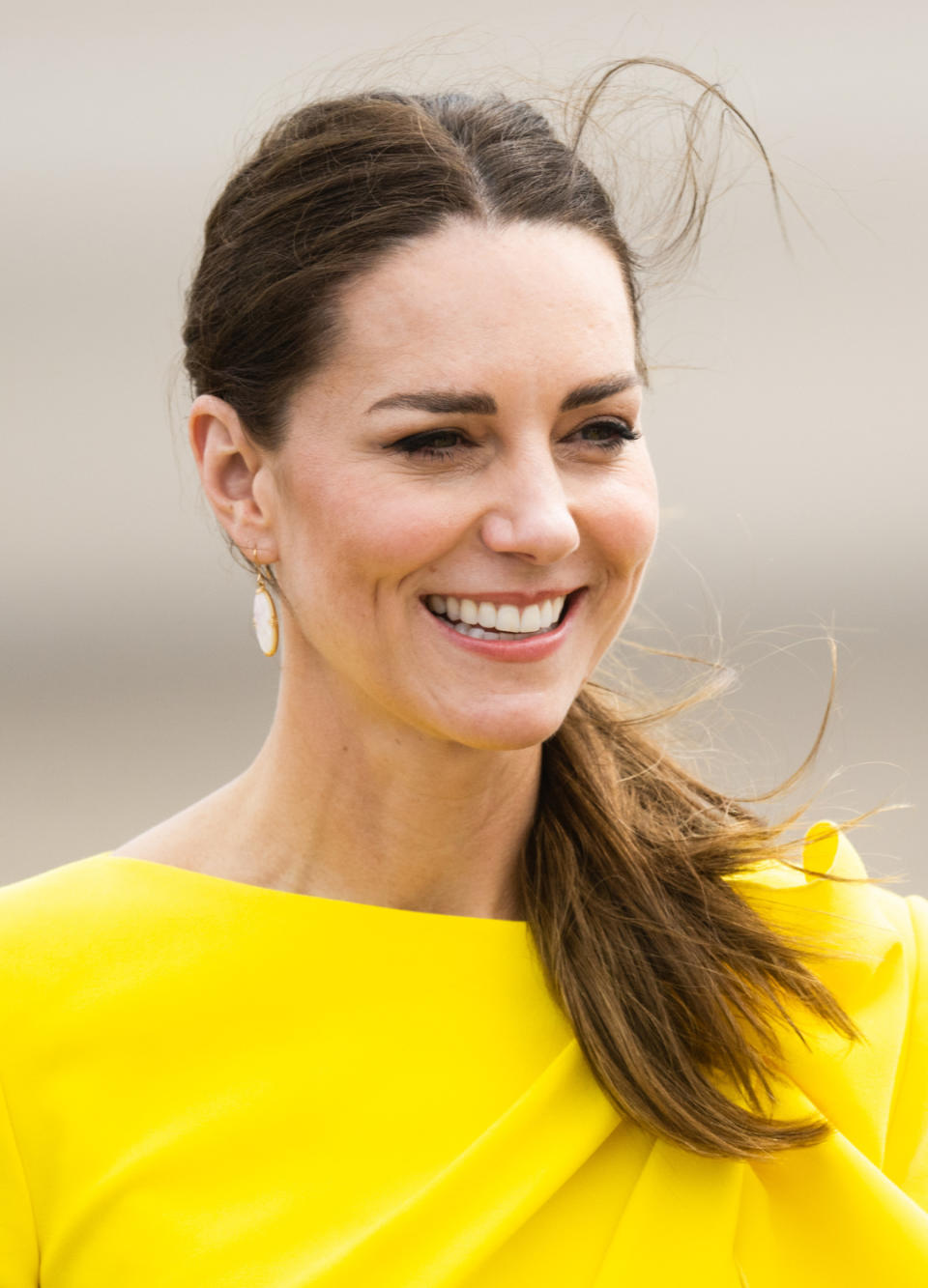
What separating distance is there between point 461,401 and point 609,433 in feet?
0.70

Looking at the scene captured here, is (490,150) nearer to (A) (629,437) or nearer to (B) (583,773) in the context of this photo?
(A) (629,437)

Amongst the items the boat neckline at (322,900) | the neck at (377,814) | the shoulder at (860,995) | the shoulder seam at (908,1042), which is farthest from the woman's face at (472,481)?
the shoulder seam at (908,1042)

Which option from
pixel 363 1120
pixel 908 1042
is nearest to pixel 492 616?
pixel 363 1120

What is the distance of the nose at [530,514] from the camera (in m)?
1.81

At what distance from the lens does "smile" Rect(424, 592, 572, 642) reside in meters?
1.88

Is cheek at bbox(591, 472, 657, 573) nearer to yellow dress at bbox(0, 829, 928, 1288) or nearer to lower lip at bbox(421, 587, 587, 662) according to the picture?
lower lip at bbox(421, 587, 587, 662)

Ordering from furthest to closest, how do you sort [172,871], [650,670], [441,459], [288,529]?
[650,670] < [172,871] < [288,529] < [441,459]

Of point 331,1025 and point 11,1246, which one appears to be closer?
point 11,1246

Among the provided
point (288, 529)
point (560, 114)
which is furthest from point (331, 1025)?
point (560, 114)

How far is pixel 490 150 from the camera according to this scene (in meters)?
2.02

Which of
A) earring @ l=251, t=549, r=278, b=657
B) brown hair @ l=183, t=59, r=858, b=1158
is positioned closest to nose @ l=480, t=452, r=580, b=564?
brown hair @ l=183, t=59, r=858, b=1158

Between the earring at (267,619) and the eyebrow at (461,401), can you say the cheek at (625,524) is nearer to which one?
the eyebrow at (461,401)

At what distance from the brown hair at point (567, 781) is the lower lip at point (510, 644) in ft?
1.04

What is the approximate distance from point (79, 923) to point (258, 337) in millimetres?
747
